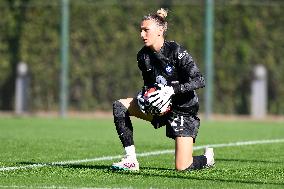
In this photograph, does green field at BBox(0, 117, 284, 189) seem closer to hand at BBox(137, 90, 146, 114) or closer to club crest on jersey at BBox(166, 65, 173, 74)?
hand at BBox(137, 90, 146, 114)

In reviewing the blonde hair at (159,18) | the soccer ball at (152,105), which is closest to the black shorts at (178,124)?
the soccer ball at (152,105)

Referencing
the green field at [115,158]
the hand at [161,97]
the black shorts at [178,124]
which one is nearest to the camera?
the green field at [115,158]

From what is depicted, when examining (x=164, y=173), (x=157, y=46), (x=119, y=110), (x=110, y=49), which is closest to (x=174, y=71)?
(x=157, y=46)

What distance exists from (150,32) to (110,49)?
13.0 m

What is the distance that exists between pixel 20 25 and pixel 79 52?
1521 mm

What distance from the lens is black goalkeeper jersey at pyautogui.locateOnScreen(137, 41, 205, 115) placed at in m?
9.09

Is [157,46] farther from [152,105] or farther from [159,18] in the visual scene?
[152,105]

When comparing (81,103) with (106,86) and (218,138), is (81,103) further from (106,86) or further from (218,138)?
(218,138)

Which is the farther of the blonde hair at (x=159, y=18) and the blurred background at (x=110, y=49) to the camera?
the blurred background at (x=110, y=49)

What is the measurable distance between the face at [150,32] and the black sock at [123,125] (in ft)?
2.18

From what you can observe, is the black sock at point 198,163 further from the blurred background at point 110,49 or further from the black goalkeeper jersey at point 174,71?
the blurred background at point 110,49

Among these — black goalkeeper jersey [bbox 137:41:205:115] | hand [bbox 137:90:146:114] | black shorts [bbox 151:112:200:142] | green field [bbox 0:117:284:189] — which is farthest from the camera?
black shorts [bbox 151:112:200:142]

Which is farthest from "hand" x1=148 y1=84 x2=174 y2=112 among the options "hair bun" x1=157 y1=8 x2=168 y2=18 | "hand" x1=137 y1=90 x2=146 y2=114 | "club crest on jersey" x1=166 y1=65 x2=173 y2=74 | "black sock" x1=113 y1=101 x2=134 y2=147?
"hair bun" x1=157 y1=8 x2=168 y2=18

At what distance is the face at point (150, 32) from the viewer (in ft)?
29.9
